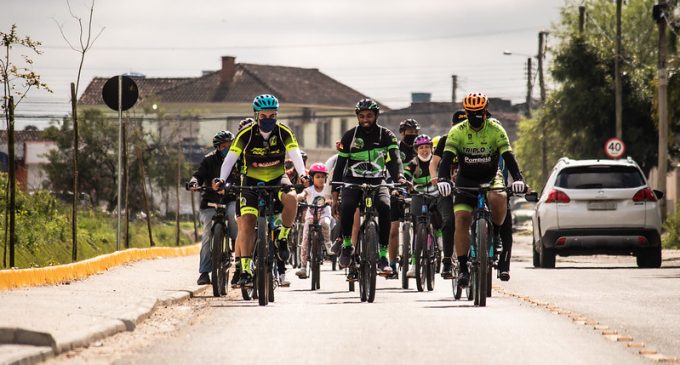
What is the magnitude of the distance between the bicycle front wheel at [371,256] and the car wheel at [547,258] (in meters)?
9.76

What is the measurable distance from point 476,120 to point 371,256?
167 centimetres

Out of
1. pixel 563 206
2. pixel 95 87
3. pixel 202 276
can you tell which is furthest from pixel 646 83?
pixel 95 87

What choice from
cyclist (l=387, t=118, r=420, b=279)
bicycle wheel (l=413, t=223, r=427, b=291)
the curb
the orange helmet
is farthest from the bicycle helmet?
the curb

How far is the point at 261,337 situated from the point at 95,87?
330 ft

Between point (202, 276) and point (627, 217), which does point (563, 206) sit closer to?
point (627, 217)

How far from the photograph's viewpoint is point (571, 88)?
184 feet

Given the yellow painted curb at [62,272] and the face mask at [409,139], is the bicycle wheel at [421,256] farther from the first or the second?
the yellow painted curb at [62,272]

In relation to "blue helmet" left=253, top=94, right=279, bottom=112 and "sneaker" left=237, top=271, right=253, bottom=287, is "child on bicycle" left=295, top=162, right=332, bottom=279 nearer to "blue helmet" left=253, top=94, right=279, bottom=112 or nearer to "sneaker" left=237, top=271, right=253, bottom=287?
"blue helmet" left=253, top=94, right=279, bottom=112

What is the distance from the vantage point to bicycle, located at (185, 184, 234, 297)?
17594 mm

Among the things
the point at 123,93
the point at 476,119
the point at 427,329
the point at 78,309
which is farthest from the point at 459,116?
the point at 123,93

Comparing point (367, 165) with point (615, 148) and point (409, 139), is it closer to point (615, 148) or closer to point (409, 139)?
point (409, 139)

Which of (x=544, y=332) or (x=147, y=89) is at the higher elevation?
(x=147, y=89)

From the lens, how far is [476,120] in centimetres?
1644

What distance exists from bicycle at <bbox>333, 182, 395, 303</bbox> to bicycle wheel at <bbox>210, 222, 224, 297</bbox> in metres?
1.38
